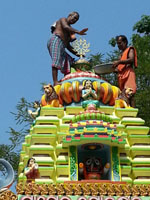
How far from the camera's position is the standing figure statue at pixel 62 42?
12.6m

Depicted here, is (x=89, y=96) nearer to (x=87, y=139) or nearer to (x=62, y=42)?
(x=87, y=139)

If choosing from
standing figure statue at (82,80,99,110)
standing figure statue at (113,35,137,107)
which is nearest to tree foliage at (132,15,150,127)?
standing figure statue at (113,35,137,107)

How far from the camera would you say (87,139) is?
33.3ft

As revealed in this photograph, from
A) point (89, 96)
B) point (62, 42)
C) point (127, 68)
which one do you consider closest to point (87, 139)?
point (89, 96)

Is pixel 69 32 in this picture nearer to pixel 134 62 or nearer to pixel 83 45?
pixel 83 45

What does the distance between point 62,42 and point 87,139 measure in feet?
11.3

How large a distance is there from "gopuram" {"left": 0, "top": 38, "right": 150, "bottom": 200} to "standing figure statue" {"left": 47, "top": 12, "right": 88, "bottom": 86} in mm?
959

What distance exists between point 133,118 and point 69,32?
2.88 m

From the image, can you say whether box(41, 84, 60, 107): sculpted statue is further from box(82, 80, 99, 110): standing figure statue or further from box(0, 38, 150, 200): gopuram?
box(82, 80, 99, 110): standing figure statue

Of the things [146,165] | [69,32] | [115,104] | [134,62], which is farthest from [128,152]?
[69,32]

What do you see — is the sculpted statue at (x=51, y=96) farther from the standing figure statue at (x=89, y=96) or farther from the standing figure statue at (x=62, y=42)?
the standing figure statue at (x=62, y=42)

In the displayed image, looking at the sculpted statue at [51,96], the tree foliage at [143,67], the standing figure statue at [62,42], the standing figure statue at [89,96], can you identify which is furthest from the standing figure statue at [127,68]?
the tree foliage at [143,67]

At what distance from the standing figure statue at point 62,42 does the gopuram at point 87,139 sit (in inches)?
37.8

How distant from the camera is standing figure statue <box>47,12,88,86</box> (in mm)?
12633
